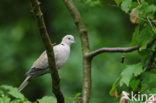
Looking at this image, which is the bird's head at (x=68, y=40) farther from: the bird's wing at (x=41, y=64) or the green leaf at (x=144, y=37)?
the green leaf at (x=144, y=37)

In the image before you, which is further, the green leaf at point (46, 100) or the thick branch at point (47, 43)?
the green leaf at point (46, 100)

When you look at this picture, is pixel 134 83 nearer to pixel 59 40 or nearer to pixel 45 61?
pixel 45 61

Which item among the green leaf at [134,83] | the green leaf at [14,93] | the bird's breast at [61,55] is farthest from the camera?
the bird's breast at [61,55]

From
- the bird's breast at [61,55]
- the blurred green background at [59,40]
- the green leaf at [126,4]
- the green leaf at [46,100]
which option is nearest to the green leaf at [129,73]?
the green leaf at [126,4]

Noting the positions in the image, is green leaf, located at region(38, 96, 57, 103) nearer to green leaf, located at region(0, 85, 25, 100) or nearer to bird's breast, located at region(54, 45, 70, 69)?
green leaf, located at region(0, 85, 25, 100)

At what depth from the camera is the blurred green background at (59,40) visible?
866 centimetres

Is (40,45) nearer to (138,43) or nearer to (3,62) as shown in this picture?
(3,62)

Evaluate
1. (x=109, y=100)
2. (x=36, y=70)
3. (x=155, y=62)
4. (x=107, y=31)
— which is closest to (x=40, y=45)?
(x=107, y=31)

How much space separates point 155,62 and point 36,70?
1591 millimetres

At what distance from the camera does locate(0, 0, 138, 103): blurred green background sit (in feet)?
28.4

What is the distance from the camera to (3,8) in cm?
1079

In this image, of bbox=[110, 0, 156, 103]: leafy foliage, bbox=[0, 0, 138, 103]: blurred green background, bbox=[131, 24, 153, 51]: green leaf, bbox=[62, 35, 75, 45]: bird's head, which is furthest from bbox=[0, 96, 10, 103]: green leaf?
bbox=[0, 0, 138, 103]: blurred green background

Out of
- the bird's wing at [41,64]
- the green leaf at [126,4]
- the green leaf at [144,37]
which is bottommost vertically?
the bird's wing at [41,64]

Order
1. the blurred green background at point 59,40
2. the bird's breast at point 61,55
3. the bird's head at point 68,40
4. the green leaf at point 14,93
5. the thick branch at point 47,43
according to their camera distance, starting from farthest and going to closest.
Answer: the blurred green background at point 59,40, the bird's head at point 68,40, the bird's breast at point 61,55, the green leaf at point 14,93, the thick branch at point 47,43
